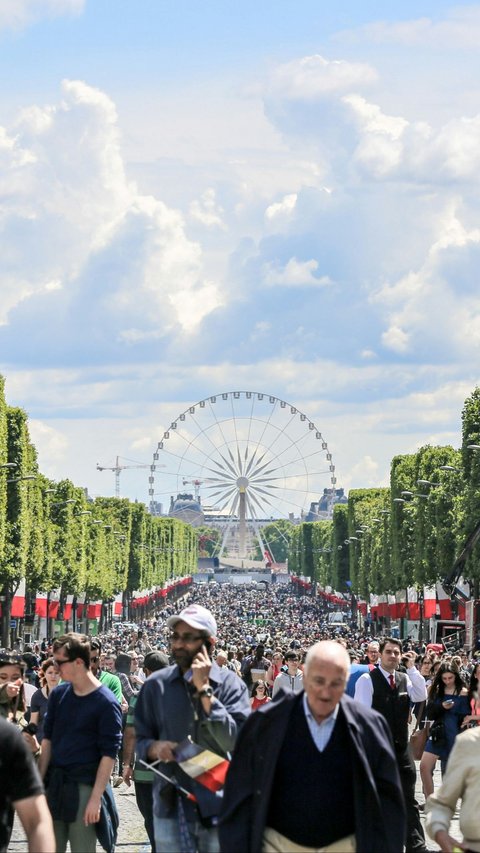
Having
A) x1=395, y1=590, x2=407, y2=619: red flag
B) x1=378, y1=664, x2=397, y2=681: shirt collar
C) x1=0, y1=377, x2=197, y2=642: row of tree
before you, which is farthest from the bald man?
x1=395, y1=590, x2=407, y2=619: red flag

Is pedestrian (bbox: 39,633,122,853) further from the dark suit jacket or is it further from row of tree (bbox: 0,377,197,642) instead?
row of tree (bbox: 0,377,197,642)

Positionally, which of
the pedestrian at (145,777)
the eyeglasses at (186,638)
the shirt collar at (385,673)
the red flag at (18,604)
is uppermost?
the red flag at (18,604)

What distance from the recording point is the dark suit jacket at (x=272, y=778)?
8500mm

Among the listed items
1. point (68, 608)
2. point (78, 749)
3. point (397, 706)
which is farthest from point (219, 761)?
point (68, 608)

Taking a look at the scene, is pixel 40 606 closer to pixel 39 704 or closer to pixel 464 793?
pixel 39 704

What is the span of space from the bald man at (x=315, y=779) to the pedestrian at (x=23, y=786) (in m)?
1.16

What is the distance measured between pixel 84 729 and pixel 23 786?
444cm

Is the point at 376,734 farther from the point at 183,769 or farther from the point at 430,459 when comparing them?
the point at 430,459

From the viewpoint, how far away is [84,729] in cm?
1218

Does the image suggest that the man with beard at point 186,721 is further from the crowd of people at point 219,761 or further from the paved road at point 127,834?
the paved road at point 127,834

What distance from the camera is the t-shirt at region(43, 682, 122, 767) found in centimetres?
1212

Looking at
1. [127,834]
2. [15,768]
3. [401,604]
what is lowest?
[127,834]

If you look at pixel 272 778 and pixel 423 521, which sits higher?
pixel 423 521

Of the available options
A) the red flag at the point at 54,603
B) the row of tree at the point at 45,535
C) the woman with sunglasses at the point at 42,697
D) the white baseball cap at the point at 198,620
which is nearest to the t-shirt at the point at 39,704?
the woman with sunglasses at the point at 42,697
